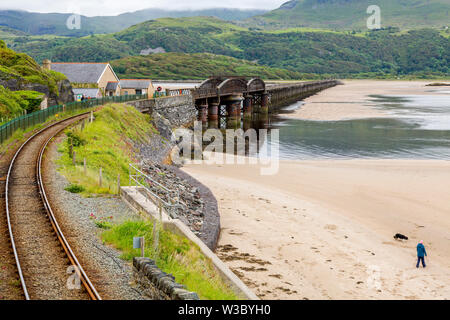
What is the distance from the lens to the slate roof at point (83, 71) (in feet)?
216

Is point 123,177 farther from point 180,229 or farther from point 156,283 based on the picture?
point 156,283

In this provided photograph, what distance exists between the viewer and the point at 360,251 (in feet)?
67.5

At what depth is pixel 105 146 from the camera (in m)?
30.3

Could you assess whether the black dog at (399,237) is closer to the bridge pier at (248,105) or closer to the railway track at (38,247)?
the railway track at (38,247)

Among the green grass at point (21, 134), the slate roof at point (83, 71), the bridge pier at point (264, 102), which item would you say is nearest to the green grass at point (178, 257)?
the green grass at point (21, 134)

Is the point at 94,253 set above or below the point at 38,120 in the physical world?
below

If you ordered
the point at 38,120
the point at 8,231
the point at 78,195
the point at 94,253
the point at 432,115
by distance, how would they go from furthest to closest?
the point at 432,115 < the point at 38,120 < the point at 78,195 < the point at 8,231 < the point at 94,253

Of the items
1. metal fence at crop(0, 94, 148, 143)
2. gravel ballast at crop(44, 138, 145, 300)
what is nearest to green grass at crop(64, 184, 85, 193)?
gravel ballast at crop(44, 138, 145, 300)

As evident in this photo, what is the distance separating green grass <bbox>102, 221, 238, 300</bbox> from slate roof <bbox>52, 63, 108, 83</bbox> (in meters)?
52.8

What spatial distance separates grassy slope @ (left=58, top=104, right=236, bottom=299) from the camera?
13.7 meters

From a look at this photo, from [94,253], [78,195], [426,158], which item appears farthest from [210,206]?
[426,158]

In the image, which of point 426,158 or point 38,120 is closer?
point 38,120

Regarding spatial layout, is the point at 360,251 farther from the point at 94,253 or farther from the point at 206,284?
the point at 94,253
